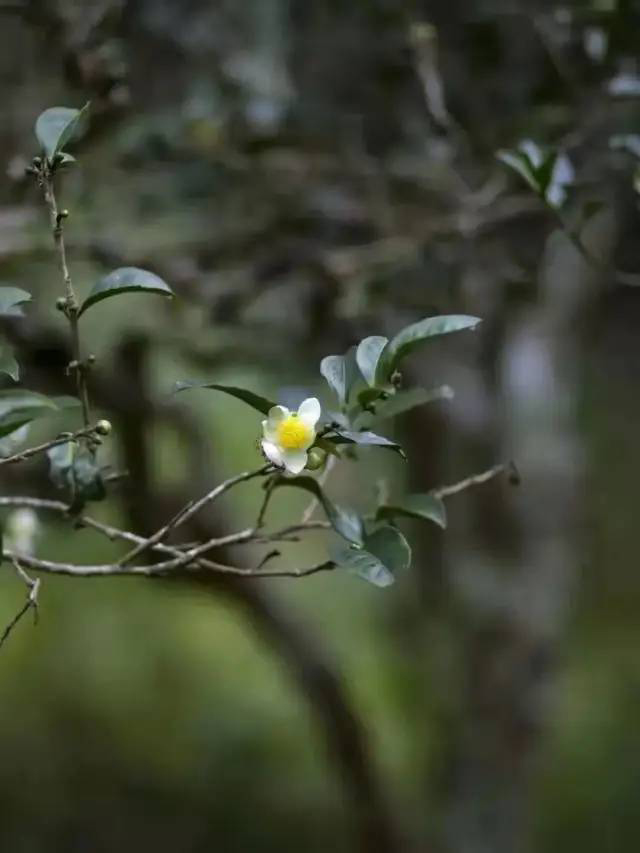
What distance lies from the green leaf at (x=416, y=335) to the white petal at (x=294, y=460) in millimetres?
67

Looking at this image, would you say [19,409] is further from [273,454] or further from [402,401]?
[402,401]

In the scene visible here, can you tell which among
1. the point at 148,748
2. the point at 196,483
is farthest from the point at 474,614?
the point at 148,748

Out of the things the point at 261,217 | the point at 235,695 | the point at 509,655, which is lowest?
the point at 509,655

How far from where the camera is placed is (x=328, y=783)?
2.26 meters

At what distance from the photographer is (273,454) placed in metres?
0.50

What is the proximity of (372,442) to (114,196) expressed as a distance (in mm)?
741

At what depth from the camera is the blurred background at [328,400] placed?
1043 mm

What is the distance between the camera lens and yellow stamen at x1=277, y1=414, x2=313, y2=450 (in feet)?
1.67

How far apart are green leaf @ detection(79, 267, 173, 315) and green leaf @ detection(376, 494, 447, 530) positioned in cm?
19

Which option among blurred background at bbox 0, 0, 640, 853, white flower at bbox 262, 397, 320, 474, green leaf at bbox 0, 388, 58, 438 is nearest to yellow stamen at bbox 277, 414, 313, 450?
white flower at bbox 262, 397, 320, 474

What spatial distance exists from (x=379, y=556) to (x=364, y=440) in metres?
0.10

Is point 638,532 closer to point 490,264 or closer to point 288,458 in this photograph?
point 490,264

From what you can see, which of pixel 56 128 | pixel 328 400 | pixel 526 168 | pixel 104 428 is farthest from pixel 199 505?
pixel 328 400

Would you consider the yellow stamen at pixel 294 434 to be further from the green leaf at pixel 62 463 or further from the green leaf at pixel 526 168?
the green leaf at pixel 526 168
